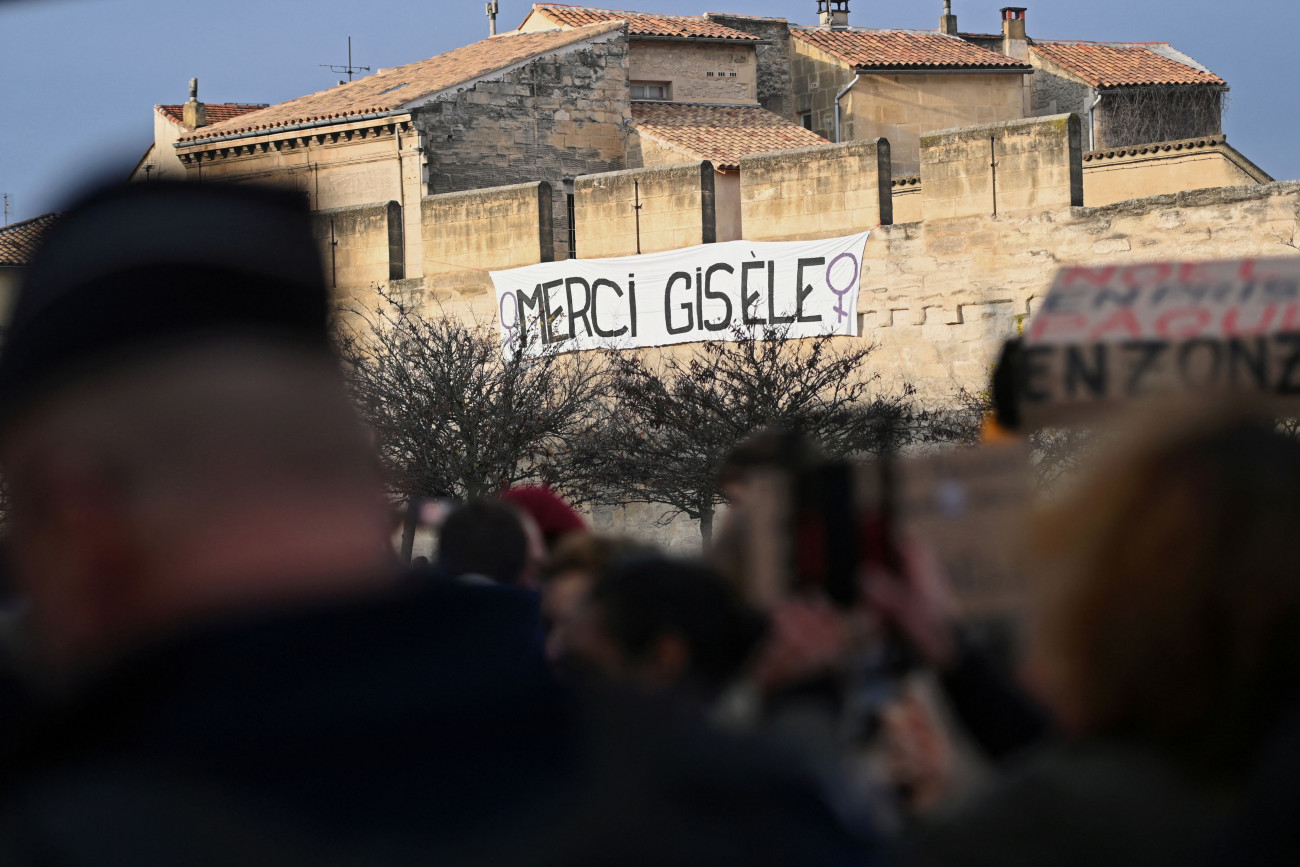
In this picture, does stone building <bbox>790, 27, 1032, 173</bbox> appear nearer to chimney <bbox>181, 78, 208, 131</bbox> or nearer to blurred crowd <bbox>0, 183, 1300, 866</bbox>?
chimney <bbox>181, 78, 208, 131</bbox>

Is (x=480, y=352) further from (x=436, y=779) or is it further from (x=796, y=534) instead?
(x=436, y=779)

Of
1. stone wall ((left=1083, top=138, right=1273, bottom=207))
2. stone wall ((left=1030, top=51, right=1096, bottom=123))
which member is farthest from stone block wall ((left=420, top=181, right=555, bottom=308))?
stone wall ((left=1030, top=51, right=1096, bottom=123))

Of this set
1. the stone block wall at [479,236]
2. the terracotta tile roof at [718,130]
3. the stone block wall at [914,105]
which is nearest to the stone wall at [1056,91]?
the stone block wall at [914,105]

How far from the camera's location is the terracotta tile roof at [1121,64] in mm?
39656

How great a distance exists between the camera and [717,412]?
59.4 ft

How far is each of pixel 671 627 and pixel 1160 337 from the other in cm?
131

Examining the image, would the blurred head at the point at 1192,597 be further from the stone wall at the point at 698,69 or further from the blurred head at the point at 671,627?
the stone wall at the point at 698,69

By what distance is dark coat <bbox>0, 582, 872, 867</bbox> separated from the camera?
81 cm

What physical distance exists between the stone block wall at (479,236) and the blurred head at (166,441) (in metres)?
21.3

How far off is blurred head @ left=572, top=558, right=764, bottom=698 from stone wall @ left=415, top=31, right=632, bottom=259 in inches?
971

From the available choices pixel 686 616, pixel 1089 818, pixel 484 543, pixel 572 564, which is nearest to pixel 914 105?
pixel 484 543

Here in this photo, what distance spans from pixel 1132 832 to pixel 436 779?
125 centimetres

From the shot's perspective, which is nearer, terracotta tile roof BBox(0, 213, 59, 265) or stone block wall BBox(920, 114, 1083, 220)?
terracotta tile roof BBox(0, 213, 59, 265)

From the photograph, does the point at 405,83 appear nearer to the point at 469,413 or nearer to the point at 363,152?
the point at 363,152
